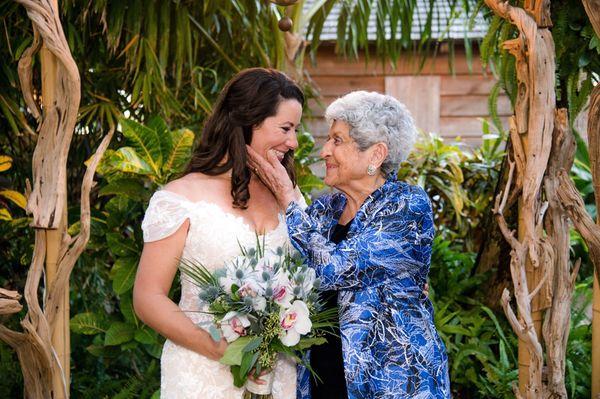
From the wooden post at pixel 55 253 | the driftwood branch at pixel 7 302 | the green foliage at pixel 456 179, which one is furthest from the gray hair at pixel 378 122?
the green foliage at pixel 456 179

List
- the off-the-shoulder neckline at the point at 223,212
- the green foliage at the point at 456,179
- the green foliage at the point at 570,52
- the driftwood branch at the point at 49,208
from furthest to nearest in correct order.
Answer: the green foliage at the point at 456,179
the green foliage at the point at 570,52
the driftwood branch at the point at 49,208
the off-the-shoulder neckline at the point at 223,212

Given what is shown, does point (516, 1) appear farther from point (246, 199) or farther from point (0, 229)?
point (0, 229)

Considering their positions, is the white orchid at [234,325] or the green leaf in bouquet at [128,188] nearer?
the white orchid at [234,325]

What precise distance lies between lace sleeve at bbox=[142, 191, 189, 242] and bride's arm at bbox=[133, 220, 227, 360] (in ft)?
0.06

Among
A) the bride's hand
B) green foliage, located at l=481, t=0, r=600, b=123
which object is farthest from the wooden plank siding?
the bride's hand

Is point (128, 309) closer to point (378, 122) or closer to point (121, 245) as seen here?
point (121, 245)

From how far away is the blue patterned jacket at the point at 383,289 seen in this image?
2.60m

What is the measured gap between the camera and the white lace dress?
102 inches

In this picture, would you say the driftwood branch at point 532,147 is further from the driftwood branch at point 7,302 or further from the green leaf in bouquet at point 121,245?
the green leaf in bouquet at point 121,245

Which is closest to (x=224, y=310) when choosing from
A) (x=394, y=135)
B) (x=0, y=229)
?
(x=394, y=135)

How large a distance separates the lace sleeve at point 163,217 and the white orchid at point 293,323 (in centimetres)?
46

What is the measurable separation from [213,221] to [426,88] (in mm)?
6146

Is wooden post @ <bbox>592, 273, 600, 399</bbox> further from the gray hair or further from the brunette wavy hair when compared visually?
the brunette wavy hair

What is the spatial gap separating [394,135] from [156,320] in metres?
0.96
